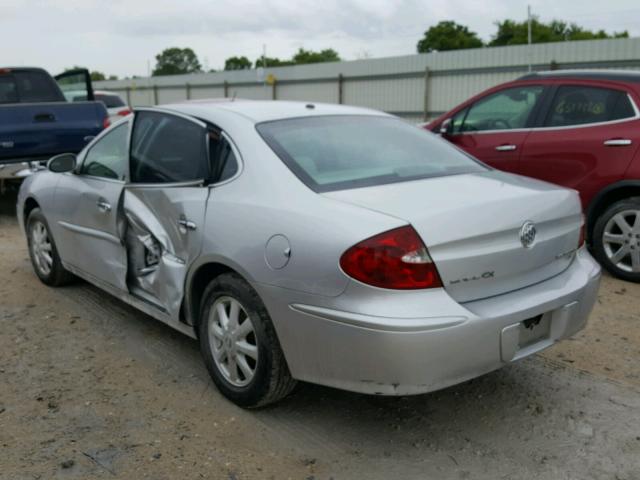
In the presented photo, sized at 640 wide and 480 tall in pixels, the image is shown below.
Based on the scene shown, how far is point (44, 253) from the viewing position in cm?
547

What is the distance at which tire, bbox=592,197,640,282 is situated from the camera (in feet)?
18.2

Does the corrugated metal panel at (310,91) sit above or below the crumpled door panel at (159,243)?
above

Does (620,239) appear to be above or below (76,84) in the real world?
below

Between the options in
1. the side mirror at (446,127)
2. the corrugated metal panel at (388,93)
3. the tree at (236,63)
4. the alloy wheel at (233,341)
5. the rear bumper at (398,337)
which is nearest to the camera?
the rear bumper at (398,337)

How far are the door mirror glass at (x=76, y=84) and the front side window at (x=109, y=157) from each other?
596cm

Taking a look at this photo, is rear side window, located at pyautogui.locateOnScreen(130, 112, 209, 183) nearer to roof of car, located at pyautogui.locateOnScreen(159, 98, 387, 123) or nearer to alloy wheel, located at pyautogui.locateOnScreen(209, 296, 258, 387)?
roof of car, located at pyautogui.locateOnScreen(159, 98, 387, 123)

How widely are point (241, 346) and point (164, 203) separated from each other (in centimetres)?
99

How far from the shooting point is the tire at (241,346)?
317cm

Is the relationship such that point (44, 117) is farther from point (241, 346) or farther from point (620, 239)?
point (620, 239)

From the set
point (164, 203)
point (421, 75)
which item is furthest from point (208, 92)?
point (164, 203)

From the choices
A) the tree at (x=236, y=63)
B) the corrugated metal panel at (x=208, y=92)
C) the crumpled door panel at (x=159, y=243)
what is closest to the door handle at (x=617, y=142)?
the crumpled door panel at (x=159, y=243)

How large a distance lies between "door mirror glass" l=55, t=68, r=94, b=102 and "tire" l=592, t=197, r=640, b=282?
25.1ft

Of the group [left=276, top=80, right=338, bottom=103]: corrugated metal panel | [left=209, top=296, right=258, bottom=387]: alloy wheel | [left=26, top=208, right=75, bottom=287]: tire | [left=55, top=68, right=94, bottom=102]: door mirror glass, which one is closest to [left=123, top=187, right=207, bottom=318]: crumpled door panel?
[left=209, top=296, right=258, bottom=387]: alloy wheel

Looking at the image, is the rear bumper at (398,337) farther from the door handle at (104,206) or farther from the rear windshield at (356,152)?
the door handle at (104,206)
